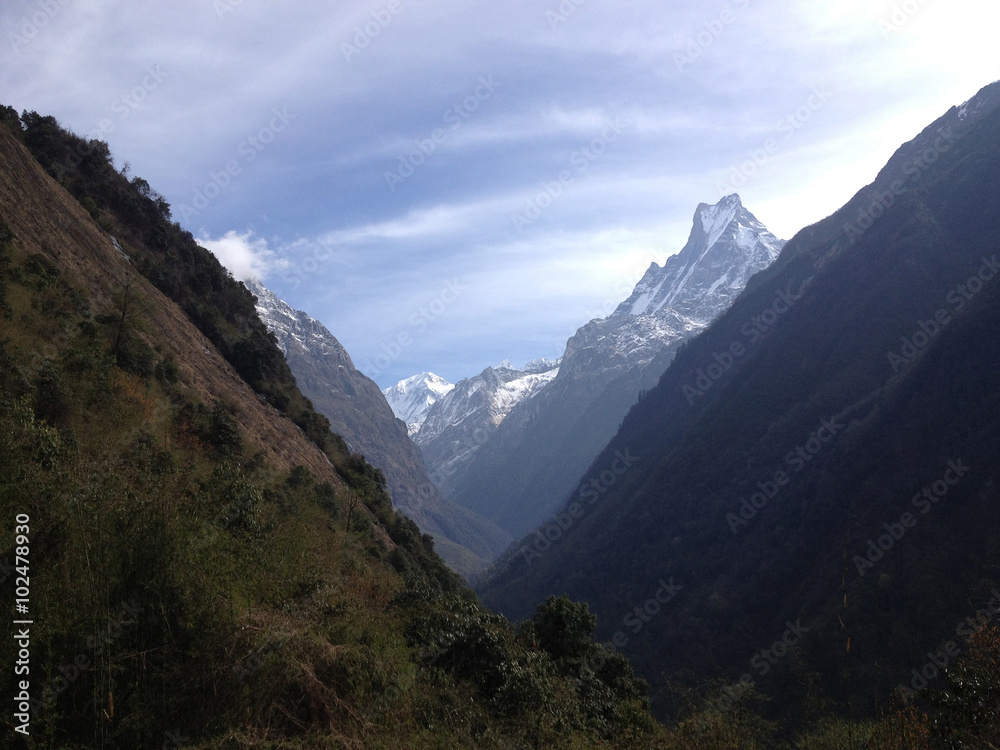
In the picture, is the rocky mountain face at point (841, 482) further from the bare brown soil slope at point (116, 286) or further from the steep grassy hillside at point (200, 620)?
the bare brown soil slope at point (116, 286)

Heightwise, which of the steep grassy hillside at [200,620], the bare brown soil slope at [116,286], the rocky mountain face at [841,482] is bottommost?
the rocky mountain face at [841,482]

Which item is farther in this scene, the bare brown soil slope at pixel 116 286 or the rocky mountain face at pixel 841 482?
the rocky mountain face at pixel 841 482

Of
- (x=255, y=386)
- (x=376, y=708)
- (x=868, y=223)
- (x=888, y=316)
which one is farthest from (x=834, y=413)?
(x=376, y=708)

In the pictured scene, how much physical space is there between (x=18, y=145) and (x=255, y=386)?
1995 centimetres

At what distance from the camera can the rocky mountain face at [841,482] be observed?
67562mm

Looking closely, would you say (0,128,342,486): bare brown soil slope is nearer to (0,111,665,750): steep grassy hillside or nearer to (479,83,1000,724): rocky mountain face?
(0,111,665,750): steep grassy hillside

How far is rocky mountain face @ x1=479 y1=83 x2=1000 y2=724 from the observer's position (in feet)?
222

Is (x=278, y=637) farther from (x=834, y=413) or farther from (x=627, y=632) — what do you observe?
(x=834, y=413)

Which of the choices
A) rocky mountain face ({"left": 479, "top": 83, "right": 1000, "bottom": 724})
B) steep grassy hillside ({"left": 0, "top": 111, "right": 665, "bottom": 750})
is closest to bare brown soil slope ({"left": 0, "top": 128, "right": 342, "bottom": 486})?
steep grassy hillside ({"left": 0, "top": 111, "right": 665, "bottom": 750})

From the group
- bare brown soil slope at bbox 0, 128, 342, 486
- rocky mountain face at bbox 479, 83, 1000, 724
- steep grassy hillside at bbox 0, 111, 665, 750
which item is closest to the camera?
steep grassy hillside at bbox 0, 111, 665, 750

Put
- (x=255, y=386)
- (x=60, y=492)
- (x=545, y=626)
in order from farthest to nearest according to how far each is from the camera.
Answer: (x=255, y=386) → (x=545, y=626) → (x=60, y=492)

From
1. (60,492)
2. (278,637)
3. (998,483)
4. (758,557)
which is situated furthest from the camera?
(758,557)

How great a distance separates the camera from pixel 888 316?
13175 cm

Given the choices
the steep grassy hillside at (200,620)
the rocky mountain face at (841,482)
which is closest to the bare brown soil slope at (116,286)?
the steep grassy hillside at (200,620)
